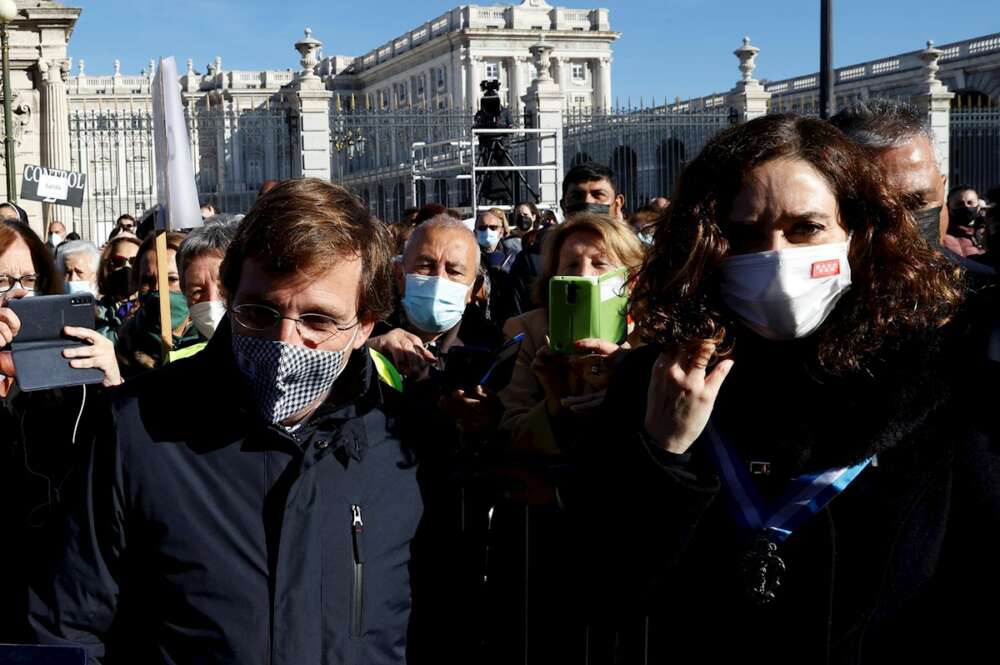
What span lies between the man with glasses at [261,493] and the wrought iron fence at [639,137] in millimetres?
20507

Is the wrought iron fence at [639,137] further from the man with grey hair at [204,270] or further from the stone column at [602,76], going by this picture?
the stone column at [602,76]

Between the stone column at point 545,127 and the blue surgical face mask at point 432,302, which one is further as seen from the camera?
the stone column at point 545,127

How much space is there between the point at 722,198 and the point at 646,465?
1.77 feet

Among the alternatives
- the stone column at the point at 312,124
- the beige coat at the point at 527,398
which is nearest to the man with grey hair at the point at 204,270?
the beige coat at the point at 527,398

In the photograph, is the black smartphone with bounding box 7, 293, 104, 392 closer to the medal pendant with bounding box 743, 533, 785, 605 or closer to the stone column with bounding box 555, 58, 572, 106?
the medal pendant with bounding box 743, 533, 785, 605

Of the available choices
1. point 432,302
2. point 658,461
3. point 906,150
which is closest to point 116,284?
point 432,302

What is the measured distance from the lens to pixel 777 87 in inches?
1852

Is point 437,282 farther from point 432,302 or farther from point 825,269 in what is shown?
point 825,269

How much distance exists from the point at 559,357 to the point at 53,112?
56.9 ft

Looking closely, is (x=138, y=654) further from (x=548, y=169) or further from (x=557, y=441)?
(x=548, y=169)

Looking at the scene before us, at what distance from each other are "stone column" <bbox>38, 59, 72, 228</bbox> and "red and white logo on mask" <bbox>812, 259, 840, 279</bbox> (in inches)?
711

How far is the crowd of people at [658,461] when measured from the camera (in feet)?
7.19

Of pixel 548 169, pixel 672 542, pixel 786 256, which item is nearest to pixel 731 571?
pixel 672 542

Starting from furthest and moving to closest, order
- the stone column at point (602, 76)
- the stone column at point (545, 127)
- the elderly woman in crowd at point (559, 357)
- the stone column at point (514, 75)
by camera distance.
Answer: the stone column at point (602, 76)
the stone column at point (514, 75)
the stone column at point (545, 127)
the elderly woman in crowd at point (559, 357)
